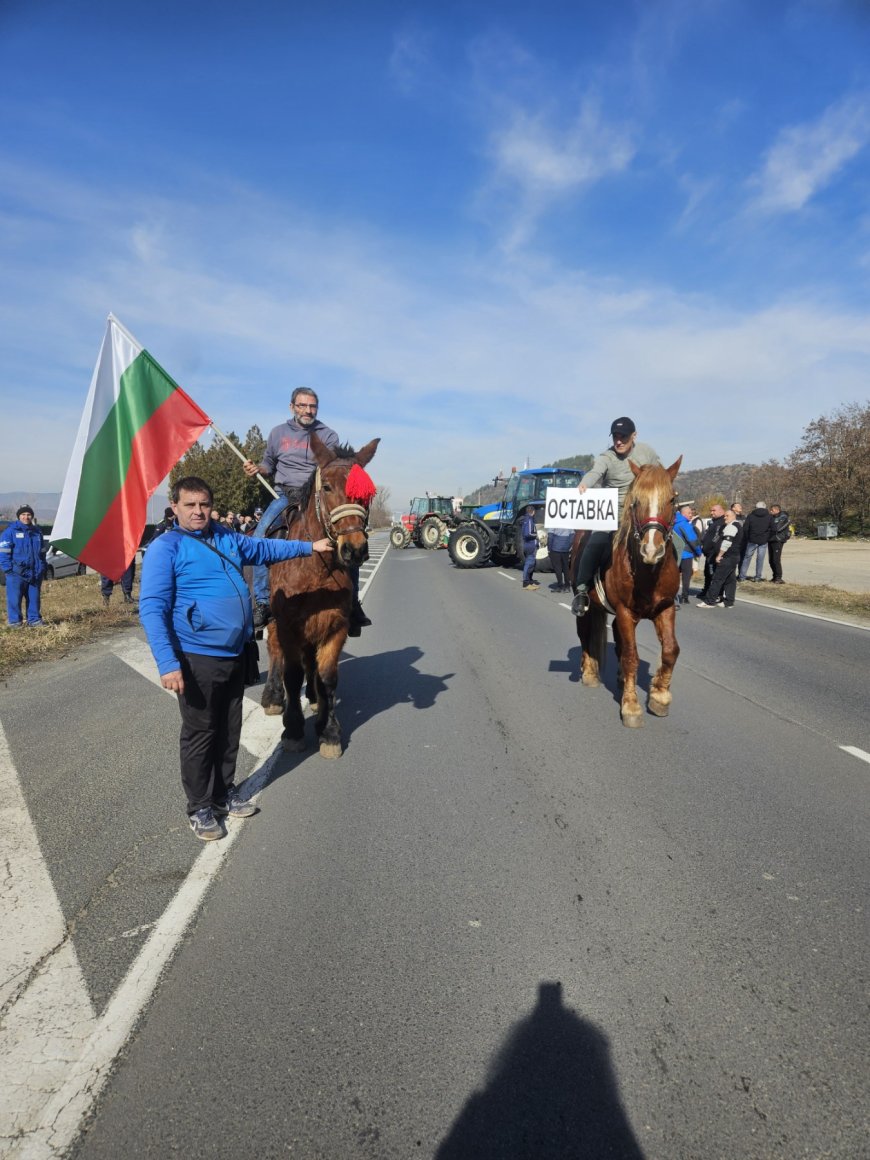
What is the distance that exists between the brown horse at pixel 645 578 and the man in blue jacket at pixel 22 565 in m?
9.40

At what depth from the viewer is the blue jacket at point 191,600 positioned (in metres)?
3.54

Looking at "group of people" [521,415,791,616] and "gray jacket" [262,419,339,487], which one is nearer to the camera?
"gray jacket" [262,419,339,487]

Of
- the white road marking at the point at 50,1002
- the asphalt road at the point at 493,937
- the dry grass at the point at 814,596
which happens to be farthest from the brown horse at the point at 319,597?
the dry grass at the point at 814,596

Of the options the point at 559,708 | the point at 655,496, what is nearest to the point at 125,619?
the point at 559,708

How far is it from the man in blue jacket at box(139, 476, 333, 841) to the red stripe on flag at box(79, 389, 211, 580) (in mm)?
1566

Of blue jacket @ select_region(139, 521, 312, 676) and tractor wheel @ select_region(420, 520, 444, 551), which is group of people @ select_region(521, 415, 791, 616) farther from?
tractor wheel @ select_region(420, 520, 444, 551)

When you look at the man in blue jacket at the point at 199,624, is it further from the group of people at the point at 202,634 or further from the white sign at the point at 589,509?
the white sign at the point at 589,509

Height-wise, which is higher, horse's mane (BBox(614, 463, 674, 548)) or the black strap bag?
horse's mane (BBox(614, 463, 674, 548))

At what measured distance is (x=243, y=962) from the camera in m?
2.72

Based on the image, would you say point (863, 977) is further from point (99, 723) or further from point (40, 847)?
point (99, 723)

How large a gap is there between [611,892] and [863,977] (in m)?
1.02

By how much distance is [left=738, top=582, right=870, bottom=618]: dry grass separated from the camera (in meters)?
13.6

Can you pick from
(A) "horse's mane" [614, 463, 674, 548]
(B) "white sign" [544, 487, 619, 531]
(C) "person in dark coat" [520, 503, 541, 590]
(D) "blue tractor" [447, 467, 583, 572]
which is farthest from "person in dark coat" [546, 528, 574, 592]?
(A) "horse's mane" [614, 463, 674, 548]

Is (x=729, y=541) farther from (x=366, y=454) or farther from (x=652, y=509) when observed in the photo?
(x=366, y=454)
